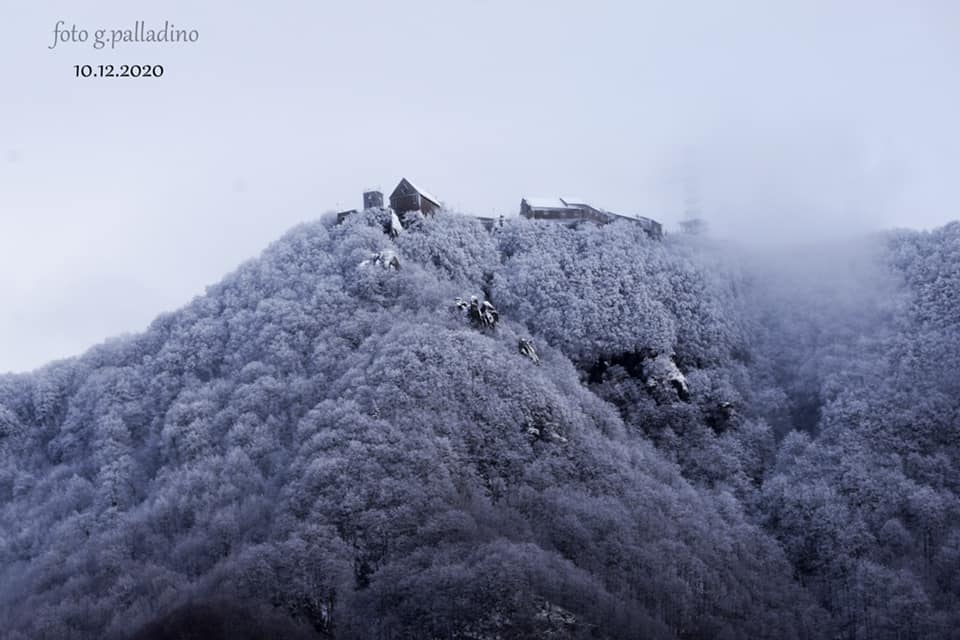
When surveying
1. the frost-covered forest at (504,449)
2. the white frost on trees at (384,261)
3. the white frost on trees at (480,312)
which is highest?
the white frost on trees at (384,261)

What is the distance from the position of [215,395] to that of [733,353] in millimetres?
64219

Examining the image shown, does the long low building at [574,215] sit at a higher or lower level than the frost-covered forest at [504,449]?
higher

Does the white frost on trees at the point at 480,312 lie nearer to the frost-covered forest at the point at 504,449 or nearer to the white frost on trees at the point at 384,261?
the frost-covered forest at the point at 504,449

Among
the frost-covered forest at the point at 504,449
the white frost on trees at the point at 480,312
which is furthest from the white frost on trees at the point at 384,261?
the white frost on trees at the point at 480,312

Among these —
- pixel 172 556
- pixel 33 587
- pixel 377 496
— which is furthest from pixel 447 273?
pixel 33 587

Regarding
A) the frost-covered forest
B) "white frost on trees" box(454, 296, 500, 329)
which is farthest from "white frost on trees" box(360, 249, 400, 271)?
"white frost on trees" box(454, 296, 500, 329)

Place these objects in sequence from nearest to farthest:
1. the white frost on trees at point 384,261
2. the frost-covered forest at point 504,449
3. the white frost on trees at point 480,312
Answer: the frost-covered forest at point 504,449, the white frost on trees at point 480,312, the white frost on trees at point 384,261

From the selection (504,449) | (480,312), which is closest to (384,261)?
(480,312)

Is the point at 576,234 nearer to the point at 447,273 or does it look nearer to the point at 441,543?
the point at 447,273

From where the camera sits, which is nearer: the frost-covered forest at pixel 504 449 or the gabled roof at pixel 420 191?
the frost-covered forest at pixel 504 449

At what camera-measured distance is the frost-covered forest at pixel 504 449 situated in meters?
89.4

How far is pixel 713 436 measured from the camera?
119m

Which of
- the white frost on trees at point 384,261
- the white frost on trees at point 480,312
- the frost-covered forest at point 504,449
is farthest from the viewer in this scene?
the white frost on trees at point 384,261

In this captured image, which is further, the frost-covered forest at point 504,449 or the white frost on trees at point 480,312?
the white frost on trees at point 480,312
